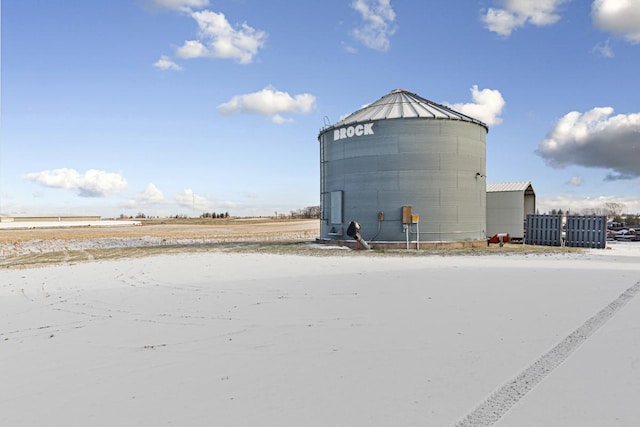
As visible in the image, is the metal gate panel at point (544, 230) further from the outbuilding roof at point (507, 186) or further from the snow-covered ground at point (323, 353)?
the snow-covered ground at point (323, 353)

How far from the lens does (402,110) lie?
23422 mm

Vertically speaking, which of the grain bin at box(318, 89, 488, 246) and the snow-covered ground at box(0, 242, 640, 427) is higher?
the grain bin at box(318, 89, 488, 246)

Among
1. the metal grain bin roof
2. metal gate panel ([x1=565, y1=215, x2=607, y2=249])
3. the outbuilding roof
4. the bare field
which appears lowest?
the bare field

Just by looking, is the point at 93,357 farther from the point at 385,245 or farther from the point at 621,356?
the point at 385,245

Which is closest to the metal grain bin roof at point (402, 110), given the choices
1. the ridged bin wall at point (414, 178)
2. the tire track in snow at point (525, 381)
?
the ridged bin wall at point (414, 178)

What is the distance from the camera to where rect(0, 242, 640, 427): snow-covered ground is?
14.0ft

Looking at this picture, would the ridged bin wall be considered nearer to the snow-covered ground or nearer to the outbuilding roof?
the outbuilding roof

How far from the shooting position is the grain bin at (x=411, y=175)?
2239 cm

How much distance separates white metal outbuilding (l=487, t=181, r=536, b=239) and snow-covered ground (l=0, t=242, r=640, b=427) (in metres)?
16.3

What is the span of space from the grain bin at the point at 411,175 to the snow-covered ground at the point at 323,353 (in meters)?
10.9

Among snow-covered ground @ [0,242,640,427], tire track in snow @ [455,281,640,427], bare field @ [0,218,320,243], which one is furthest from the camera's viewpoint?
bare field @ [0,218,320,243]

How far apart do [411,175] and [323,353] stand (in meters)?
17.6

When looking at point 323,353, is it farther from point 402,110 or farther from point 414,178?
point 402,110

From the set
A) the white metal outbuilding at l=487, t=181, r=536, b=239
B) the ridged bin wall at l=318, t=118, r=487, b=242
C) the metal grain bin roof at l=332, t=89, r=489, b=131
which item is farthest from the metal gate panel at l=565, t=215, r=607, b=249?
the metal grain bin roof at l=332, t=89, r=489, b=131
